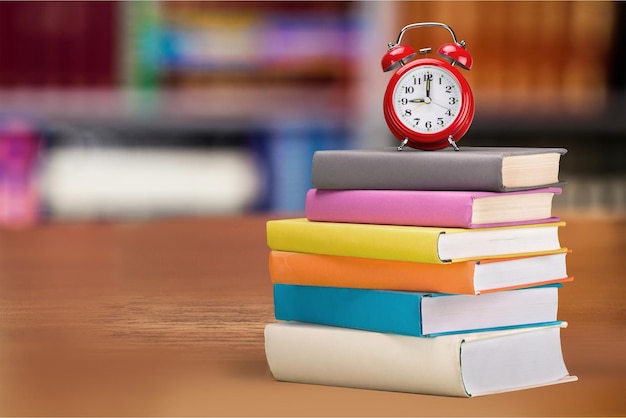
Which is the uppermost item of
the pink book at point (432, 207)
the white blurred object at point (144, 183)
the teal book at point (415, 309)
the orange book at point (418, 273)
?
the pink book at point (432, 207)

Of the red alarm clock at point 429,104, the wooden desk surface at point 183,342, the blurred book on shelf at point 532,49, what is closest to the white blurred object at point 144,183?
the blurred book on shelf at point 532,49

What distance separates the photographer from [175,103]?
354 cm

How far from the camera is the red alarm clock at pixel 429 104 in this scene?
0.89 meters

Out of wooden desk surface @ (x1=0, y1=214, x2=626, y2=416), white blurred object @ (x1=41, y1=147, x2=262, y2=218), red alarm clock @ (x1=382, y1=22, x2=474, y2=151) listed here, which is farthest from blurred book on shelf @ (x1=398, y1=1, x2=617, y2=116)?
red alarm clock @ (x1=382, y1=22, x2=474, y2=151)

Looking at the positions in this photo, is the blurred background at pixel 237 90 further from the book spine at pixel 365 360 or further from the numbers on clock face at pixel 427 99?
the book spine at pixel 365 360

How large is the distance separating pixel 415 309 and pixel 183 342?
0.78 feet

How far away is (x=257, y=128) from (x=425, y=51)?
2749 mm

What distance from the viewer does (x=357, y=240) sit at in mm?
821

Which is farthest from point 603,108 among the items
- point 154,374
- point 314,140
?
point 154,374

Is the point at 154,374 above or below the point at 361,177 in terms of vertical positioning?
below

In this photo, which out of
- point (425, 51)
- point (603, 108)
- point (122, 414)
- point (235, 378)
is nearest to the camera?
point (122, 414)

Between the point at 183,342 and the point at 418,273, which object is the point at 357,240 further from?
the point at 183,342

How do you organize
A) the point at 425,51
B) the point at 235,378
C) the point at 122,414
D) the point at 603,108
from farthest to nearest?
the point at 603,108, the point at 425,51, the point at 235,378, the point at 122,414

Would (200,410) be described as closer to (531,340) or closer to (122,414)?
(122,414)
